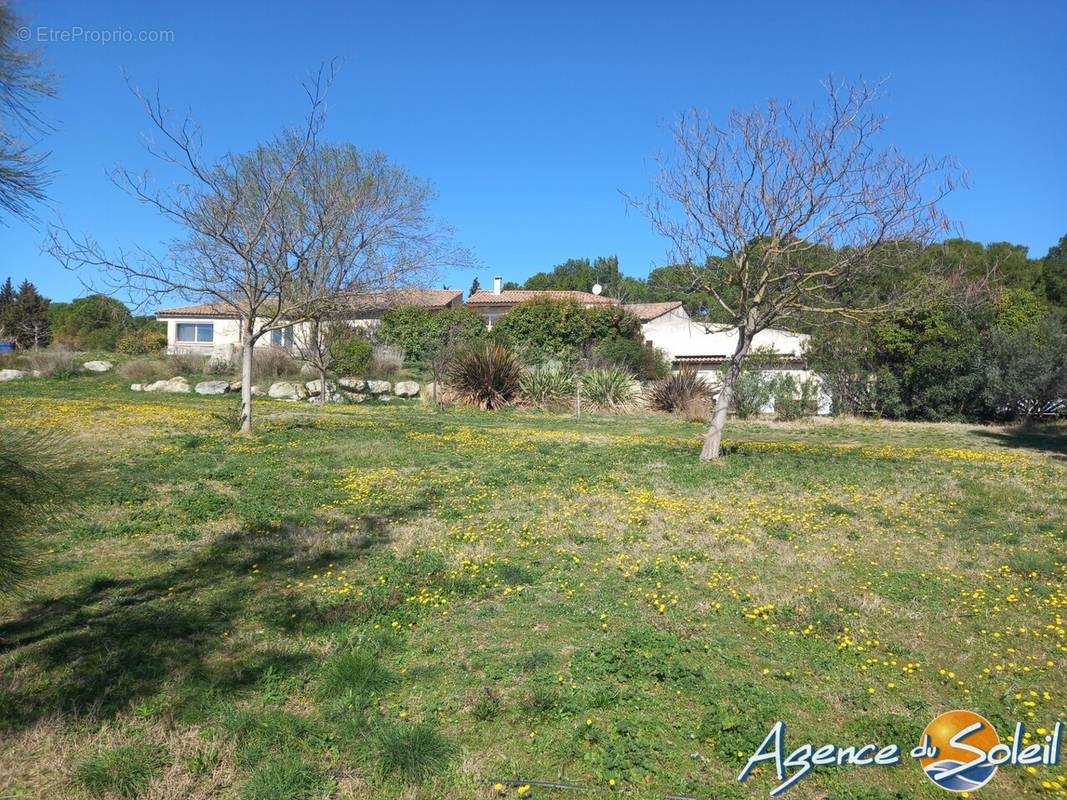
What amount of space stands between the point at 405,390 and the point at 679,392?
9419 millimetres

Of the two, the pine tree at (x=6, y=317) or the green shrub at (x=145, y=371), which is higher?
the pine tree at (x=6, y=317)

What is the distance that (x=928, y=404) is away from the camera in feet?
78.4

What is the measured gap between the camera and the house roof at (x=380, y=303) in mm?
22984

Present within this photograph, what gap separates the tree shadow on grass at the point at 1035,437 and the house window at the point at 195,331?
3476 centimetres

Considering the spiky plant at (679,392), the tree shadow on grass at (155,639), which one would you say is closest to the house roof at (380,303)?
the spiky plant at (679,392)

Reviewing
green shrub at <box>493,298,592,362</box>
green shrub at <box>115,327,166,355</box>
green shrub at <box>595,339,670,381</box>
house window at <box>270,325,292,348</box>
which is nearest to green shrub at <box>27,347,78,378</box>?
green shrub at <box>115,327,166,355</box>

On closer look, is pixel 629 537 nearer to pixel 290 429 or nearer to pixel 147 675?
pixel 147 675

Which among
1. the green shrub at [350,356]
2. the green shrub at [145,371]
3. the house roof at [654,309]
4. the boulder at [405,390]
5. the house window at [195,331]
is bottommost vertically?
the boulder at [405,390]

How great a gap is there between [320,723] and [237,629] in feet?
5.06

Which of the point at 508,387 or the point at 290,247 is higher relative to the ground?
the point at 290,247

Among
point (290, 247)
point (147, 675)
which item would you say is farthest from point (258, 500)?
point (290, 247)

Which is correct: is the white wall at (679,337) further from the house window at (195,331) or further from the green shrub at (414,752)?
the green shrub at (414,752)

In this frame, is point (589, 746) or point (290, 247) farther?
point (290, 247)

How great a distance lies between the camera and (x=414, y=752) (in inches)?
129
